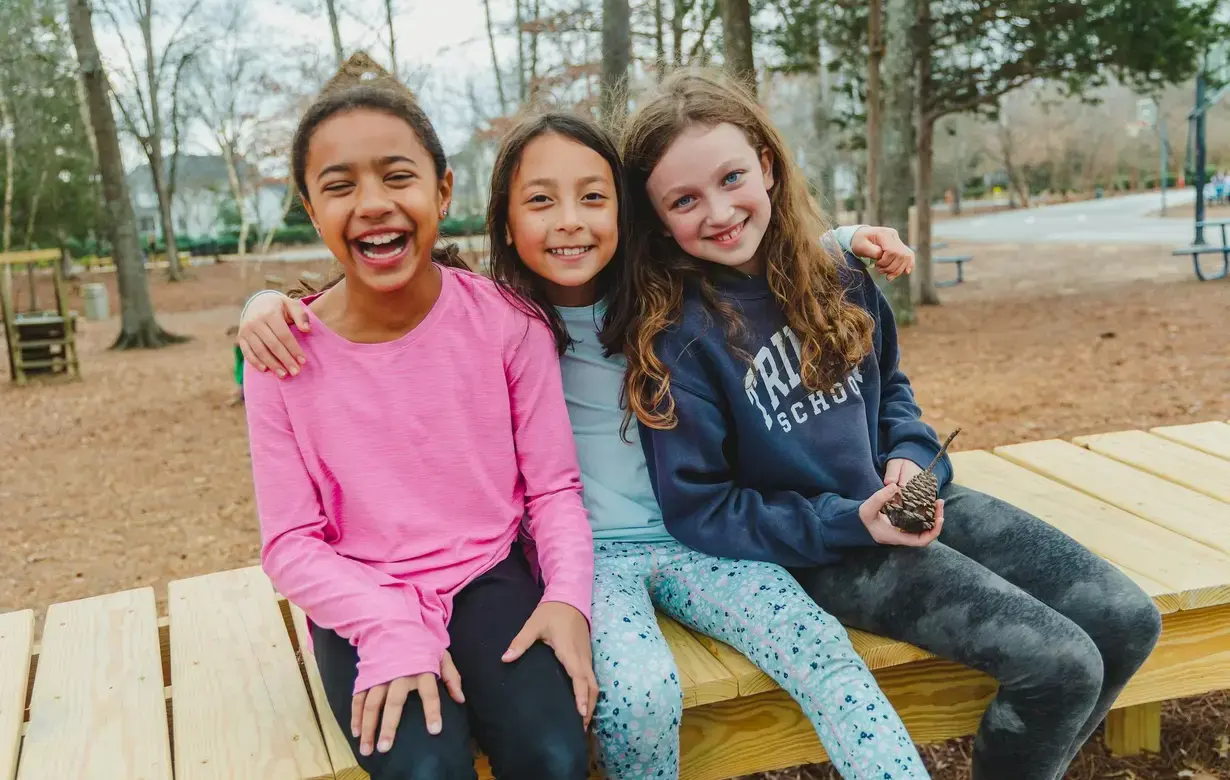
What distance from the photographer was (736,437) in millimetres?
2203

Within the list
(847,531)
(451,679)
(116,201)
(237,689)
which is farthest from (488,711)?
(116,201)

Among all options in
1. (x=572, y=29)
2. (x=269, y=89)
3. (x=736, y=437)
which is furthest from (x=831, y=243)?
(x=269, y=89)

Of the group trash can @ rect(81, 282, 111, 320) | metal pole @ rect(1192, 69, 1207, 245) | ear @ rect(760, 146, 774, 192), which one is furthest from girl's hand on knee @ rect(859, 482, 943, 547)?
trash can @ rect(81, 282, 111, 320)

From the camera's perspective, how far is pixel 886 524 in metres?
1.91

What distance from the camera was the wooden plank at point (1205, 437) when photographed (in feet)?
10.1

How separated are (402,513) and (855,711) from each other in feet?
3.01

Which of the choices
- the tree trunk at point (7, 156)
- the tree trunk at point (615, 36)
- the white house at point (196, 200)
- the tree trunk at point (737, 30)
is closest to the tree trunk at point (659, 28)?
the tree trunk at point (737, 30)

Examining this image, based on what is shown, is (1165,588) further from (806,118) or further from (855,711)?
(806,118)

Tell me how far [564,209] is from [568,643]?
0.90 meters

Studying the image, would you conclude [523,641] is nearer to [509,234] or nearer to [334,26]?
[509,234]

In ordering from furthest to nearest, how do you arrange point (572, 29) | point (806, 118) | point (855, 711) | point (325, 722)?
1. point (806, 118)
2. point (572, 29)
3. point (325, 722)
4. point (855, 711)

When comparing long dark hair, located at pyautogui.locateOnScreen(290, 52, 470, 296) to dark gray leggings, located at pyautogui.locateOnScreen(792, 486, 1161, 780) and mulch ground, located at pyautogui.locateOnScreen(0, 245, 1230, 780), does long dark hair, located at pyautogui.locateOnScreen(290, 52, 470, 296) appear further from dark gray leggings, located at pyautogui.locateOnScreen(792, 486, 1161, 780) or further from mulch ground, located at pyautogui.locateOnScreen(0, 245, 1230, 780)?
mulch ground, located at pyautogui.locateOnScreen(0, 245, 1230, 780)

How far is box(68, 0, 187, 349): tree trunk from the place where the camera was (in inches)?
447

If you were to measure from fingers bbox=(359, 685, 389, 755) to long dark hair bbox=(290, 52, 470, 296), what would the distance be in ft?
3.21
